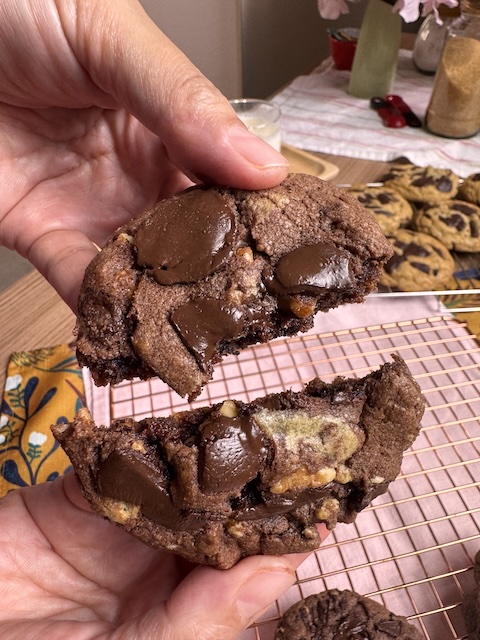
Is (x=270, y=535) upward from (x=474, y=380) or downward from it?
upward

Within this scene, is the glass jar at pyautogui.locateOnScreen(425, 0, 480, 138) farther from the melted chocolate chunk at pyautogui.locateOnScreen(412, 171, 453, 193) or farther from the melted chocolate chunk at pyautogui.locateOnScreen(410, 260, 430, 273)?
the melted chocolate chunk at pyautogui.locateOnScreen(410, 260, 430, 273)

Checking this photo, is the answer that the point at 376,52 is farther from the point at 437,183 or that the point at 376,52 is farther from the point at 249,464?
the point at 249,464

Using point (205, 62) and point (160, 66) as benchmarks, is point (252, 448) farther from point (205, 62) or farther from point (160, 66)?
point (205, 62)

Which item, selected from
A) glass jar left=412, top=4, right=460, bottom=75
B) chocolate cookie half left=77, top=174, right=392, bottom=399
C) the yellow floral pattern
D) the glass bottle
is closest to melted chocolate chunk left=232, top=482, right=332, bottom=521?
chocolate cookie half left=77, top=174, right=392, bottom=399

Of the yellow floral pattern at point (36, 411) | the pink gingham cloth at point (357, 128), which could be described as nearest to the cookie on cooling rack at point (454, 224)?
the pink gingham cloth at point (357, 128)

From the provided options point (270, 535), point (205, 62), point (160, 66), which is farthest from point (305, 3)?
point (270, 535)

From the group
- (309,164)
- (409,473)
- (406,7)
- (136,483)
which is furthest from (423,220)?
(136,483)
